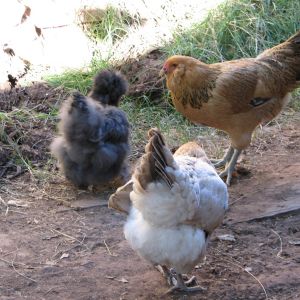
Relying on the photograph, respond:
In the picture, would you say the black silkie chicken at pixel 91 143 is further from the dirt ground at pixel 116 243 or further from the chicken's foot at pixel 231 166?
the chicken's foot at pixel 231 166

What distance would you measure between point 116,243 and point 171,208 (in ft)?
3.78

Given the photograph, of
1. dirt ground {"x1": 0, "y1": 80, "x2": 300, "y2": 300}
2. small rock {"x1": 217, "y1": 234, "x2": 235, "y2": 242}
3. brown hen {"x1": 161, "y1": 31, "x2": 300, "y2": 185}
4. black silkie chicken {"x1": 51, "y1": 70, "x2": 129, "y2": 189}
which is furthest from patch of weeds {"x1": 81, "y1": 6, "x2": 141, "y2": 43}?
small rock {"x1": 217, "y1": 234, "x2": 235, "y2": 242}

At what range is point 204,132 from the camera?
6812mm

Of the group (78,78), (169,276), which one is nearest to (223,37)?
(78,78)

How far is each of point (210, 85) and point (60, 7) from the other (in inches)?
148

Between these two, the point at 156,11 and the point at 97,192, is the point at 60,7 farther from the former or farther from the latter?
the point at 97,192

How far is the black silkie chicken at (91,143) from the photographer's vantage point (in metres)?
5.30

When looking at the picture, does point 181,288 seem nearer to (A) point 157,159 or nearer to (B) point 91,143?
(A) point 157,159

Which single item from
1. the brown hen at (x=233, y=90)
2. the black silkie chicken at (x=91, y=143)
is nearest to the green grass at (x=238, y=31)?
the brown hen at (x=233, y=90)

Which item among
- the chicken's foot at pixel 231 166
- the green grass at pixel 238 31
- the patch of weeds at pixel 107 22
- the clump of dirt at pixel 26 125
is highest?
the patch of weeds at pixel 107 22

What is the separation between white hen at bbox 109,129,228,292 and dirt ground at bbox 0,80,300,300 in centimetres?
37

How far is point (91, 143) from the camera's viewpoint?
213 inches

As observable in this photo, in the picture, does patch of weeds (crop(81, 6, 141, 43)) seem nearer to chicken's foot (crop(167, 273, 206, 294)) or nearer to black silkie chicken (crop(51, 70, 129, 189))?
black silkie chicken (crop(51, 70, 129, 189))

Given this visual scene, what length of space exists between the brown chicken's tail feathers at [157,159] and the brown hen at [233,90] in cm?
189
